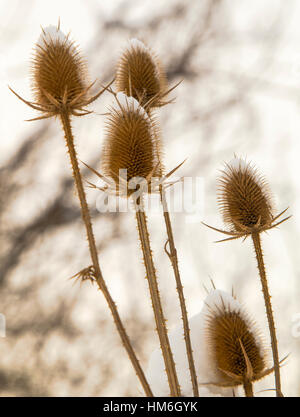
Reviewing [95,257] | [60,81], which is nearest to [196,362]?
[95,257]

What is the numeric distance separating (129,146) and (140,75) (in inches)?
7.9

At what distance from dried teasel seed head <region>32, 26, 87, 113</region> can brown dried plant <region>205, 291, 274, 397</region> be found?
0.36 m

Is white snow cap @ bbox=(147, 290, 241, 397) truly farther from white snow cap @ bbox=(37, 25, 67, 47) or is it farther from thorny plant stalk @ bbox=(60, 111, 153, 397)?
white snow cap @ bbox=(37, 25, 67, 47)

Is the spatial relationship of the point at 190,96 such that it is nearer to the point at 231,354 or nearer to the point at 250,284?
the point at 250,284

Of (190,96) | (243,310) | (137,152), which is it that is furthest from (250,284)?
(137,152)

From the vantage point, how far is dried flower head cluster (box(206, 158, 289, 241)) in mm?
716

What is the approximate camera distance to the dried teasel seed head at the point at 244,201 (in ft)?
2.35

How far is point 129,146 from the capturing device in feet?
2.08

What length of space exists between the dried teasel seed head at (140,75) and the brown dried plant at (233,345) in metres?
0.34

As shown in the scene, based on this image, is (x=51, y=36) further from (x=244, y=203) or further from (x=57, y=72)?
(x=244, y=203)

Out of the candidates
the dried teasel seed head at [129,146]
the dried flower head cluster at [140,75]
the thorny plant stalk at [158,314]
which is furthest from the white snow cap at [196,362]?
the dried flower head cluster at [140,75]

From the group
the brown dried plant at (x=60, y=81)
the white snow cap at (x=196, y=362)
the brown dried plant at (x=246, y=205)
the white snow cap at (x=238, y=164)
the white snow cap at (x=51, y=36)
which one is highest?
the white snow cap at (x=51, y=36)

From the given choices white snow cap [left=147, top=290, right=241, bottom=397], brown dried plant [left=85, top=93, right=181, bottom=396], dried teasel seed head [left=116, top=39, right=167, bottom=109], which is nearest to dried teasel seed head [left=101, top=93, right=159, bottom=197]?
brown dried plant [left=85, top=93, right=181, bottom=396]

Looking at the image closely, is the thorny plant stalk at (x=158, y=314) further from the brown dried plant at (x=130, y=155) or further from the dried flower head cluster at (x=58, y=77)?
the dried flower head cluster at (x=58, y=77)
